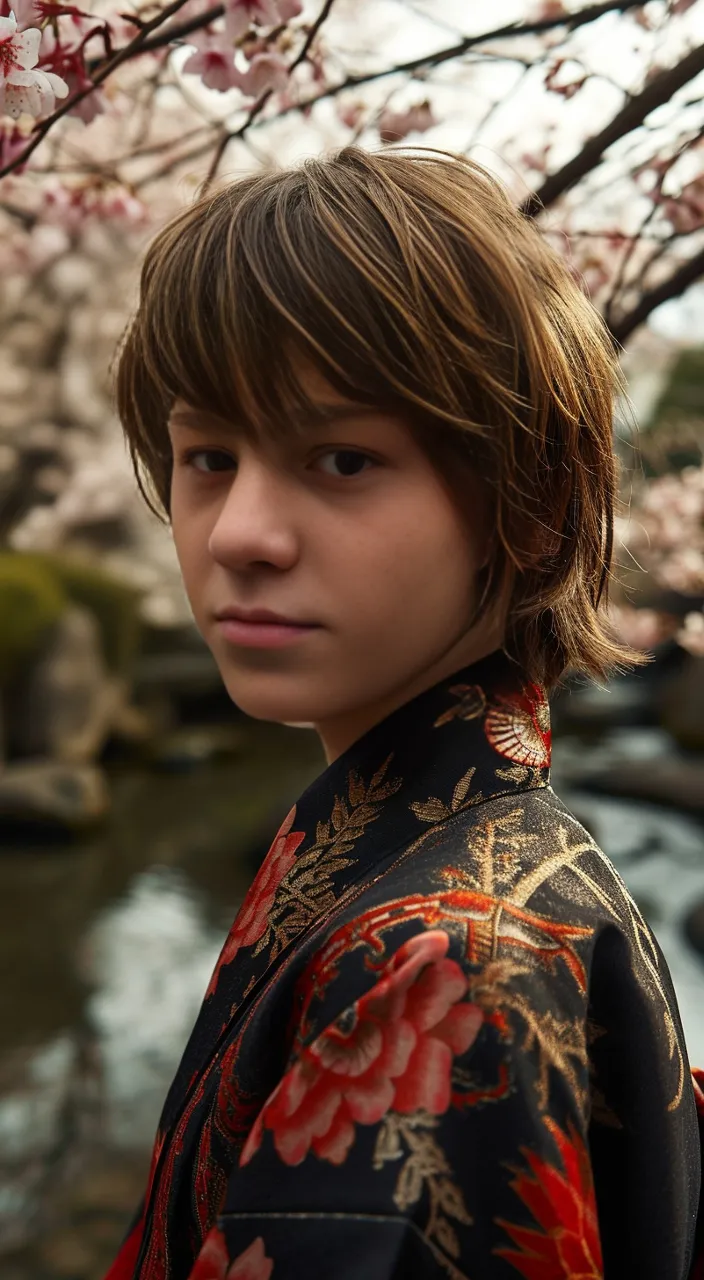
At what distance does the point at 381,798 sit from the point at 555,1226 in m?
0.39

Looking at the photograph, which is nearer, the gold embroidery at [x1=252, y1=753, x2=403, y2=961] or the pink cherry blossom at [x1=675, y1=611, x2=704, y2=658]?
the gold embroidery at [x1=252, y1=753, x2=403, y2=961]

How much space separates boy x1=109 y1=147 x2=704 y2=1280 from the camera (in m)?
0.74

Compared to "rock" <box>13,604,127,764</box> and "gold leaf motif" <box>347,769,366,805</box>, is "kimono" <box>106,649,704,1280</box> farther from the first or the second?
"rock" <box>13,604,127,764</box>

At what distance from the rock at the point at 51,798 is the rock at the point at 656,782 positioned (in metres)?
3.59

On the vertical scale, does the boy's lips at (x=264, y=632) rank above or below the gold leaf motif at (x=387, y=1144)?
above

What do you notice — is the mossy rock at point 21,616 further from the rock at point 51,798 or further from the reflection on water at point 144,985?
the reflection on water at point 144,985

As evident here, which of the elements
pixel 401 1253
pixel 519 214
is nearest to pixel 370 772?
pixel 401 1253

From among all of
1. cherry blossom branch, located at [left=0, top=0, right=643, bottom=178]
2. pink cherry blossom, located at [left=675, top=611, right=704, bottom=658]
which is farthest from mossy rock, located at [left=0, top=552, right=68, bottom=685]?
cherry blossom branch, located at [left=0, top=0, right=643, bottom=178]

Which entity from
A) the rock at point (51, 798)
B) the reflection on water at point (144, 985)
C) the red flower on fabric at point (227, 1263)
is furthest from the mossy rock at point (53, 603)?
the red flower on fabric at point (227, 1263)

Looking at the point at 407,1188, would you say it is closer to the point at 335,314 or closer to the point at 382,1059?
the point at 382,1059

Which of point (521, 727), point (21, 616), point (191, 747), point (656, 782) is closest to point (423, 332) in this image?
point (521, 727)

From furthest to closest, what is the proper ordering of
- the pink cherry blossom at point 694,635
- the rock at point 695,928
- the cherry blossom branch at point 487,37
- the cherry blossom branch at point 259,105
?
the pink cherry blossom at point 694,635 < the rock at point 695,928 < the cherry blossom branch at point 487,37 < the cherry blossom branch at point 259,105

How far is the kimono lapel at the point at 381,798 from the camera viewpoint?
977 mm

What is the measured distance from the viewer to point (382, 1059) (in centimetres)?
75
